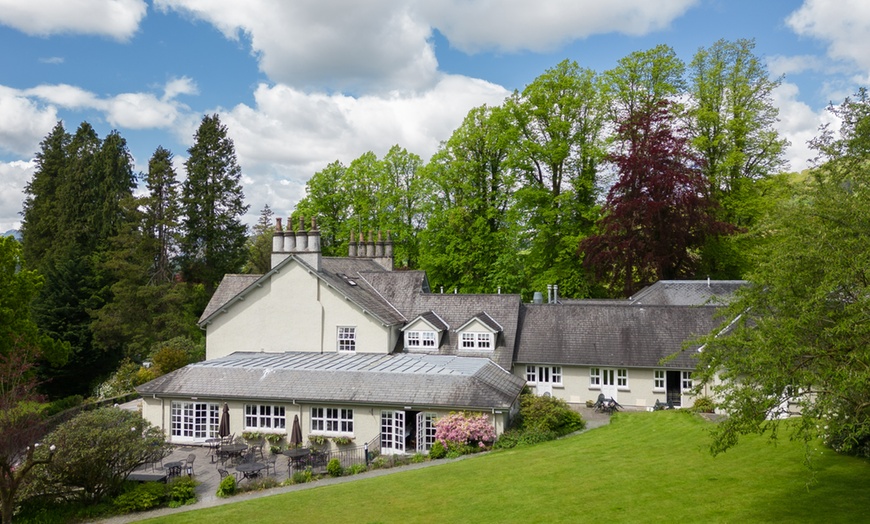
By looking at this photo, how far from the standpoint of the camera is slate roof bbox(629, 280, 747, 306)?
34031 mm

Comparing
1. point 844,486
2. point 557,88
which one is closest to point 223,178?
point 557,88

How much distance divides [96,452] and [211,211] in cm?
3442

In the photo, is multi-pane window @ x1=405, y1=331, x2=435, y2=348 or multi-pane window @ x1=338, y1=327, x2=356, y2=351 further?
multi-pane window @ x1=338, y1=327, x2=356, y2=351

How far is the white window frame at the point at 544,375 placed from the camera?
30.5m

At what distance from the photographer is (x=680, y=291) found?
3503cm

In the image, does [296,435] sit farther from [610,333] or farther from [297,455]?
[610,333]

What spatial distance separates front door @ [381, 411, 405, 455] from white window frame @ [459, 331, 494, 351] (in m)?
8.25

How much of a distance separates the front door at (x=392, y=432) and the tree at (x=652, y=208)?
18.2 meters

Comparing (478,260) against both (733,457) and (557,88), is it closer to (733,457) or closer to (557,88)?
(557,88)

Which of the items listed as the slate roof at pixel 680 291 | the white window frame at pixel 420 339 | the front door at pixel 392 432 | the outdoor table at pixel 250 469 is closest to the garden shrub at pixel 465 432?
the front door at pixel 392 432

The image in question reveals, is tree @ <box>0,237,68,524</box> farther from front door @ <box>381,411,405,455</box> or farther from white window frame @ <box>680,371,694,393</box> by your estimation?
white window frame @ <box>680,371,694,393</box>

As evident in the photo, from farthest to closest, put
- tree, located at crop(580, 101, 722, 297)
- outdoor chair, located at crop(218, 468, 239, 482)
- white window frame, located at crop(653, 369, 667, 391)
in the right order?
tree, located at crop(580, 101, 722, 297) < white window frame, located at crop(653, 369, 667, 391) < outdoor chair, located at crop(218, 468, 239, 482)

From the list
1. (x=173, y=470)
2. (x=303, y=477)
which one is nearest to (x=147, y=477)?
(x=173, y=470)

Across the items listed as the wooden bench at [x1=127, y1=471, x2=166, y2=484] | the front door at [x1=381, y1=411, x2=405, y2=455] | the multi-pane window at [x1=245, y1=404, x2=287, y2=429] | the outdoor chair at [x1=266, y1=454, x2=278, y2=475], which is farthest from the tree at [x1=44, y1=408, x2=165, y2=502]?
the front door at [x1=381, y1=411, x2=405, y2=455]
